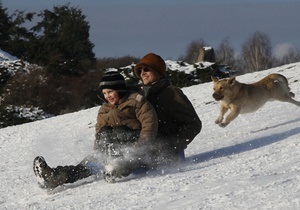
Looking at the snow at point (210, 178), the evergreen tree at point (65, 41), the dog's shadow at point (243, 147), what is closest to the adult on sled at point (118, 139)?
the snow at point (210, 178)

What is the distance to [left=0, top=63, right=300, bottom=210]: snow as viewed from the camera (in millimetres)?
4516

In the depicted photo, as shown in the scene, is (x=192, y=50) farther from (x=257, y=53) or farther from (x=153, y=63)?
(x=153, y=63)

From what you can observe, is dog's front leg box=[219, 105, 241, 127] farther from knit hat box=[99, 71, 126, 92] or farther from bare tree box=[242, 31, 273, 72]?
bare tree box=[242, 31, 273, 72]

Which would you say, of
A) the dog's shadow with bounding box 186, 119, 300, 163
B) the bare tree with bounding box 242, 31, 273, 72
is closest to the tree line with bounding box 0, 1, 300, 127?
the bare tree with bounding box 242, 31, 273, 72

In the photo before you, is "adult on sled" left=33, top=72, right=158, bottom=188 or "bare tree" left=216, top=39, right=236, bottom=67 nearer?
"adult on sled" left=33, top=72, right=158, bottom=188

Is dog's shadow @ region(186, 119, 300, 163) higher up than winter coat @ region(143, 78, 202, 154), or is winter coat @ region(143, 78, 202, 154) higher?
winter coat @ region(143, 78, 202, 154)

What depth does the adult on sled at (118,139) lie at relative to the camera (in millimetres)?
6309

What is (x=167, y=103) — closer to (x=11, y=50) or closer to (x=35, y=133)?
(x=35, y=133)

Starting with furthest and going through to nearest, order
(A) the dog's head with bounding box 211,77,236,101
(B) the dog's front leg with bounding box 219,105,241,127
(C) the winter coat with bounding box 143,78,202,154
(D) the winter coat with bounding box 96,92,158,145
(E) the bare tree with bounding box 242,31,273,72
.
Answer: (E) the bare tree with bounding box 242,31,273,72 → (A) the dog's head with bounding box 211,77,236,101 → (B) the dog's front leg with bounding box 219,105,241,127 → (C) the winter coat with bounding box 143,78,202,154 → (D) the winter coat with bounding box 96,92,158,145

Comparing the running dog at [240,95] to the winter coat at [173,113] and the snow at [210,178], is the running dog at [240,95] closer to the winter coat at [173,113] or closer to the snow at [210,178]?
the snow at [210,178]

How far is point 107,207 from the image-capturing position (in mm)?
5059

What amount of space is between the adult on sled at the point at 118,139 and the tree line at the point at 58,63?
1837 cm

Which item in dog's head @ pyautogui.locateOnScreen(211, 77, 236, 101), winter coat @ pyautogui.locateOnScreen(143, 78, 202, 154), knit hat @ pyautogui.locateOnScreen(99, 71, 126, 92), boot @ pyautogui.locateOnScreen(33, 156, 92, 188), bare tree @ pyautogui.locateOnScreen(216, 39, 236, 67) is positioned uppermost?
knit hat @ pyautogui.locateOnScreen(99, 71, 126, 92)

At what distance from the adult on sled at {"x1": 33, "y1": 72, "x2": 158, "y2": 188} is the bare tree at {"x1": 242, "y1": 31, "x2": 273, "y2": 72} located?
200ft
